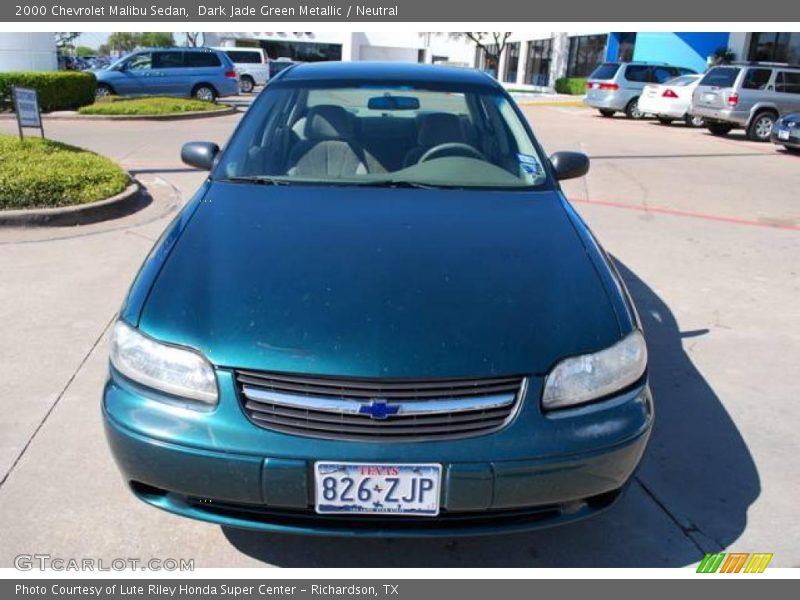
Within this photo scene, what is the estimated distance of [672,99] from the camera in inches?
756

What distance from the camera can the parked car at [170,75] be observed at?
68.6 ft

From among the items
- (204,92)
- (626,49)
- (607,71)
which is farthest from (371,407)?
(626,49)

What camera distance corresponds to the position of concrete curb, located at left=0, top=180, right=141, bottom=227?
615 cm

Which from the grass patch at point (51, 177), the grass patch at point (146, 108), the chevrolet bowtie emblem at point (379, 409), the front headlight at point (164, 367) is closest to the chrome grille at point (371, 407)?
the chevrolet bowtie emblem at point (379, 409)

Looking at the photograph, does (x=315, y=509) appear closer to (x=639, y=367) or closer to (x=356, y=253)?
(x=356, y=253)

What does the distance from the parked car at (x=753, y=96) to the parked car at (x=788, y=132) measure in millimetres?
2310

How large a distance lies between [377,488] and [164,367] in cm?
76

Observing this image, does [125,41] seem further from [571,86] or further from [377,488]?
[377,488]

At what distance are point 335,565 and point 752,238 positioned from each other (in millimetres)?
6128

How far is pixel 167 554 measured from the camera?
8.18 ft

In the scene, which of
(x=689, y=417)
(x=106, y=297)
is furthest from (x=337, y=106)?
(x=689, y=417)

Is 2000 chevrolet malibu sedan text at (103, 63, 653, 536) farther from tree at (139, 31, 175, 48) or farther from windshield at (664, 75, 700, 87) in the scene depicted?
tree at (139, 31, 175, 48)

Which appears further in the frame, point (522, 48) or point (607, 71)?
point (522, 48)

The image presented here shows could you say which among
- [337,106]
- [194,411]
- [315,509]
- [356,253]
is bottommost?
[315,509]
